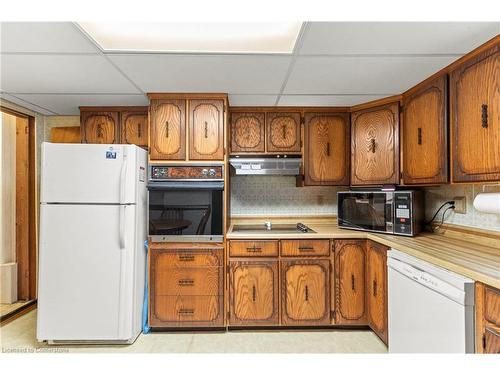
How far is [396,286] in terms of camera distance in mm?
1702

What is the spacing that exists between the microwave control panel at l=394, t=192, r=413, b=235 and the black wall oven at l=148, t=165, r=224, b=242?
4.63 ft

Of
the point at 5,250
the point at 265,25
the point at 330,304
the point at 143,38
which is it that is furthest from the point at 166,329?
the point at 265,25

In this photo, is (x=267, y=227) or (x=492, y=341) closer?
(x=492, y=341)

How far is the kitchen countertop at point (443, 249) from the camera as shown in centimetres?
123

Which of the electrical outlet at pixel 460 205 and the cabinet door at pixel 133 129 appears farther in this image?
the cabinet door at pixel 133 129

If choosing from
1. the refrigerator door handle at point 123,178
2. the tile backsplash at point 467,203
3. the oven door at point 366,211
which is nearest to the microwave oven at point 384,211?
the oven door at point 366,211

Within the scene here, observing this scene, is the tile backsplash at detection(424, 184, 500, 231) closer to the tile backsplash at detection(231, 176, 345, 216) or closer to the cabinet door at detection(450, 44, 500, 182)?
the cabinet door at detection(450, 44, 500, 182)

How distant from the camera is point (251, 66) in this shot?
5.64 feet

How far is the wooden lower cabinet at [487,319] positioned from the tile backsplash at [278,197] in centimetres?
176

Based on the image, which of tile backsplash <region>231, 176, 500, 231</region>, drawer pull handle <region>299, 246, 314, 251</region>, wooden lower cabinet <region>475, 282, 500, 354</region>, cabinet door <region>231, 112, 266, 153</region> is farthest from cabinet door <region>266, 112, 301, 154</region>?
wooden lower cabinet <region>475, 282, 500, 354</region>

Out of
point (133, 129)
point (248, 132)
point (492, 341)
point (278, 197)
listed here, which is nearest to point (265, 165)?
point (248, 132)

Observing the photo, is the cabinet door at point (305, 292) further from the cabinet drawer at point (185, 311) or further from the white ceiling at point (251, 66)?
the white ceiling at point (251, 66)

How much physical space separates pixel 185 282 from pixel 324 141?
5.99 feet

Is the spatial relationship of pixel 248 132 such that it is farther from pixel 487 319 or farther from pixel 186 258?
pixel 487 319
